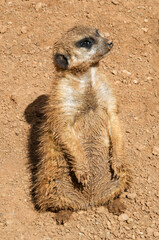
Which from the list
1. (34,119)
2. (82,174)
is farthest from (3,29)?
(82,174)

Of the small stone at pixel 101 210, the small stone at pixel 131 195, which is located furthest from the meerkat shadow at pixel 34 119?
the small stone at pixel 131 195

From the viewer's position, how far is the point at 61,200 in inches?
144

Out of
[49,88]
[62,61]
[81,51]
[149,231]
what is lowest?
[49,88]

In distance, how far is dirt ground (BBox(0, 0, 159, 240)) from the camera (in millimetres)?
3660

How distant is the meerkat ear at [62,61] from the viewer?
12.0 feet

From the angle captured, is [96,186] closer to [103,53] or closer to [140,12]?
[103,53]

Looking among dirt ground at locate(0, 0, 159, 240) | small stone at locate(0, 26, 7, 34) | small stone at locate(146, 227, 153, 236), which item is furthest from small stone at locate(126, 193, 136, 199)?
small stone at locate(0, 26, 7, 34)

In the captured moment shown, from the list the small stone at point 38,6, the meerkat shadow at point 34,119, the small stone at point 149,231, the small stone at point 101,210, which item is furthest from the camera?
the small stone at point 38,6

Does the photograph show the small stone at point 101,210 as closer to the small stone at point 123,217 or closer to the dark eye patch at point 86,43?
the small stone at point 123,217

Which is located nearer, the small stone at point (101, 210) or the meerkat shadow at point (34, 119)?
the small stone at point (101, 210)

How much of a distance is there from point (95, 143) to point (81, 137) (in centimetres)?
16

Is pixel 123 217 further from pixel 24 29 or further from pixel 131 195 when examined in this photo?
pixel 24 29

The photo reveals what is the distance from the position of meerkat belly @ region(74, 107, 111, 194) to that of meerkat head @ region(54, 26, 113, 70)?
50cm

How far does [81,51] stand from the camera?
12.0 ft
